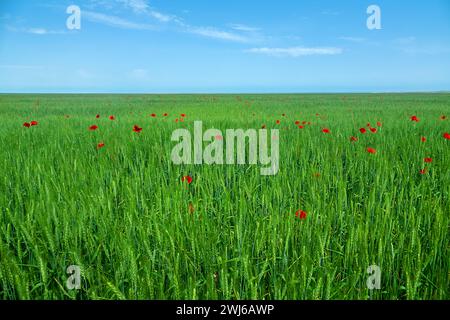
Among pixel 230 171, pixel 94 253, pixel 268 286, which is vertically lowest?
pixel 268 286

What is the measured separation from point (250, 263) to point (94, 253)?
806 mm

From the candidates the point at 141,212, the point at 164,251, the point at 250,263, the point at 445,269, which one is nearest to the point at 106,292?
the point at 164,251

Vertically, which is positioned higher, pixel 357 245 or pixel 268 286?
pixel 357 245

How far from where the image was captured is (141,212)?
2111 mm

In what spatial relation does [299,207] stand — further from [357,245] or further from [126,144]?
[126,144]

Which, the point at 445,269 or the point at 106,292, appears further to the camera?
the point at 445,269

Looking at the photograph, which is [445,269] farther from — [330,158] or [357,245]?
[330,158]

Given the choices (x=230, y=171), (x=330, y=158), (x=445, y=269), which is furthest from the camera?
(x=330, y=158)

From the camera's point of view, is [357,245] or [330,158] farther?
[330,158]
